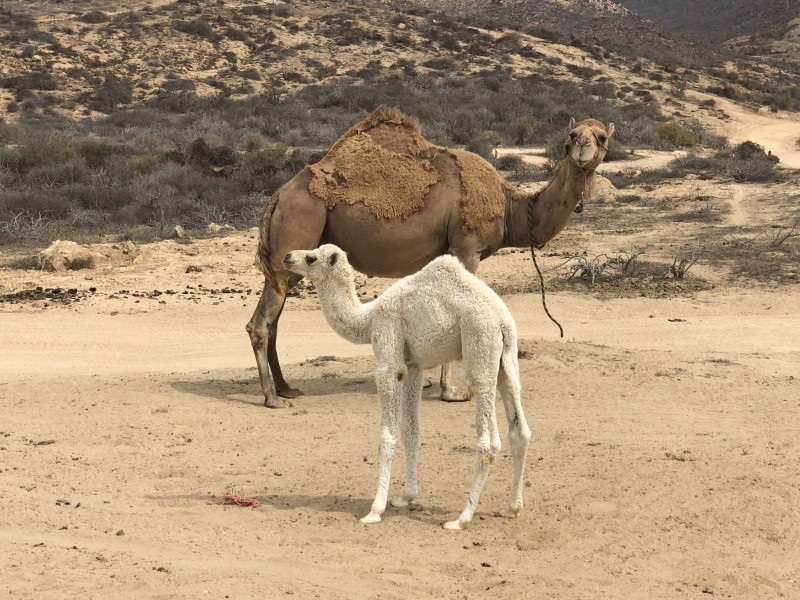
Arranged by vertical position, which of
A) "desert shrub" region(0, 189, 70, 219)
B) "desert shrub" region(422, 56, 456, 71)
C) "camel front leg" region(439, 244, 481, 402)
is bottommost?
"desert shrub" region(422, 56, 456, 71)

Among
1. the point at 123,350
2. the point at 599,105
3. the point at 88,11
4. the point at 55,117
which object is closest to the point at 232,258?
the point at 123,350

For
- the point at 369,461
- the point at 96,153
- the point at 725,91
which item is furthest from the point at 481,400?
the point at 725,91

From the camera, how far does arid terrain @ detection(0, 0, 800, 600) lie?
6.13 metres

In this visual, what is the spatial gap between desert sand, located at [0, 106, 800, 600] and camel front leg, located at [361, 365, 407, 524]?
0.61 ft

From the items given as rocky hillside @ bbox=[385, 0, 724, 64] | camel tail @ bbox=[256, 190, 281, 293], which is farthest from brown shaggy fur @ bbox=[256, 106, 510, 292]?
rocky hillside @ bbox=[385, 0, 724, 64]

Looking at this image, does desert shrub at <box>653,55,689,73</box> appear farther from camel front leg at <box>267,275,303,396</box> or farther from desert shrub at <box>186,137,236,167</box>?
camel front leg at <box>267,275,303,396</box>

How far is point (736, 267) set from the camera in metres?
17.6

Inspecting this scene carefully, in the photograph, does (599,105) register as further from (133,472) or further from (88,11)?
(133,472)

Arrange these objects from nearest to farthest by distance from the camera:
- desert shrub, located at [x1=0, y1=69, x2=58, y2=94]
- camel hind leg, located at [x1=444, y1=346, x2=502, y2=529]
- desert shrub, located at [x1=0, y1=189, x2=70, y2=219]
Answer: camel hind leg, located at [x1=444, y1=346, x2=502, y2=529]
desert shrub, located at [x1=0, y1=189, x2=70, y2=219]
desert shrub, located at [x1=0, y1=69, x2=58, y2=94]

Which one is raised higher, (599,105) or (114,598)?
(114,598)

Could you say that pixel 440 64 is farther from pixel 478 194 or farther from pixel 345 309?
pixel 345 309

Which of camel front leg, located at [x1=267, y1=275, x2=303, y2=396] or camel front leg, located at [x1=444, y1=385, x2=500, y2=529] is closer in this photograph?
camel front leg, located at [x1=444, y1=385, x2=500, y2=529]

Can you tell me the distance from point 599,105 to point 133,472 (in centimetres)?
3903

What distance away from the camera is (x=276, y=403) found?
10266 millimetres
